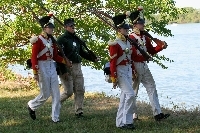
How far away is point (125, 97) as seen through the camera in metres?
7.86

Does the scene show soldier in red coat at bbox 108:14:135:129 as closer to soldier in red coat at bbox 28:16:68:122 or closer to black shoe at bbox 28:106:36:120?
soldier in red coat at bbox 28:16:68:122

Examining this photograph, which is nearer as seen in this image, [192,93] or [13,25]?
[13,25]

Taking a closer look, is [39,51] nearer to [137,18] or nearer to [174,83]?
[137,18]

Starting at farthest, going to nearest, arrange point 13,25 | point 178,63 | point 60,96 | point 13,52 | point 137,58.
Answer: point 178,63 → point 13,52 → point 13,25 → point 60,96 → point 137,58

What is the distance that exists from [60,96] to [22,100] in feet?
10.4

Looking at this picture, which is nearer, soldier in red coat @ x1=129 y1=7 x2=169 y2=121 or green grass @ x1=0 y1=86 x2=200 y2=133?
green grass @ x1=0 y1=86 x2=200 y2=133

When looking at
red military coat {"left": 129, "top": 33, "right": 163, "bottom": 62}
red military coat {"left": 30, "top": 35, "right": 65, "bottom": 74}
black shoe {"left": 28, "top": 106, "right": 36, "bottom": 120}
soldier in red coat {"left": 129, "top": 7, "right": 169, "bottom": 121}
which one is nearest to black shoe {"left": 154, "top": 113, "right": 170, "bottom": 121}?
soldier in red coat {"left": 129, "top": 7, "right": 169, "bottom": 121}

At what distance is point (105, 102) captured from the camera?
11594 mm

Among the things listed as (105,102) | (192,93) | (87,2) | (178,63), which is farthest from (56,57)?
(178,63)

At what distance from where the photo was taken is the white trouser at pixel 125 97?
780 centimetres

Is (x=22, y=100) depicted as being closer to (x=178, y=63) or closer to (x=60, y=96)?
(x=60, y=96)

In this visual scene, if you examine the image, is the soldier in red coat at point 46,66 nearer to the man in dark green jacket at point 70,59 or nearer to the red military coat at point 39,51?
the red military coat at point 39,51

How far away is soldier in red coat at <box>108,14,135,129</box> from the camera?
7.78 metres

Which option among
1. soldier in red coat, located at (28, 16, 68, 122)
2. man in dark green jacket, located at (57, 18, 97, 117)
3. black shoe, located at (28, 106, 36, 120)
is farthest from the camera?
man in dark green jacket, located at (57, 18, 97, 117)
